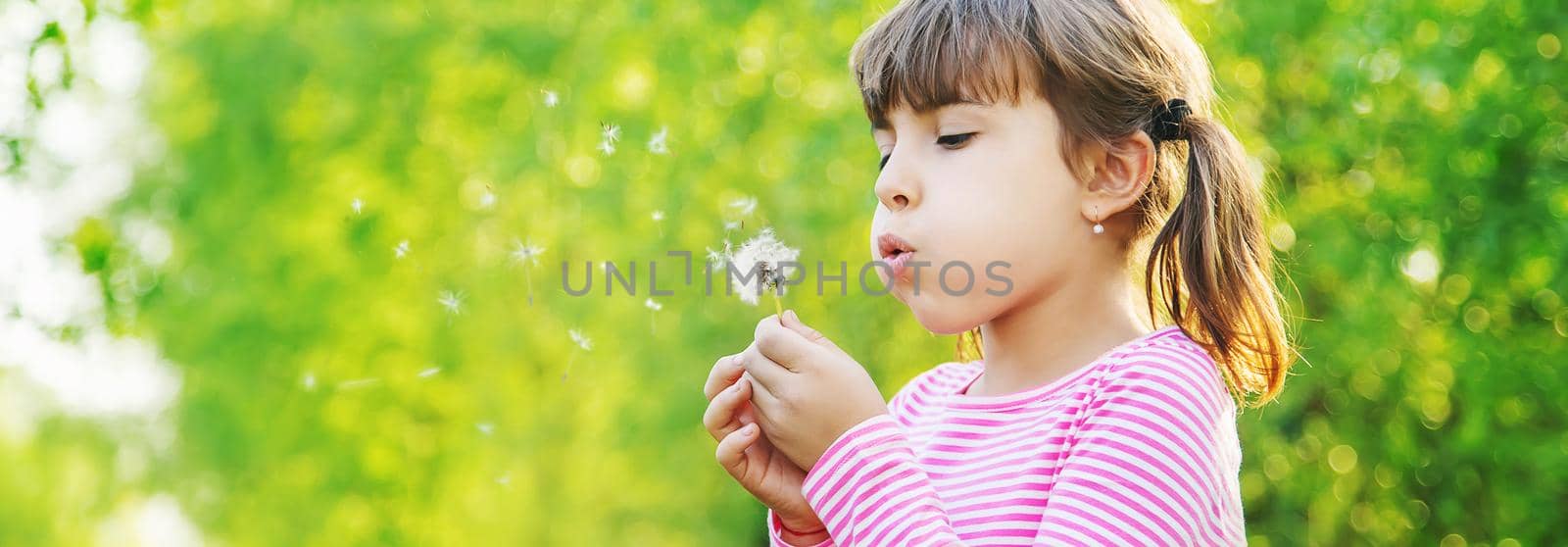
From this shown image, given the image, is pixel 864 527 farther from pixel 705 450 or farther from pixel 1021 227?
pixel 705 450

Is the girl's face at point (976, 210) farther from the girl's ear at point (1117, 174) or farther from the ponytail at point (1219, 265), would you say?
the ponytail at point (1219, 265)

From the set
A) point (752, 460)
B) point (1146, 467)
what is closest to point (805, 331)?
point (752, 460)

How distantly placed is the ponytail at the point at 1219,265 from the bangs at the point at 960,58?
0.21 m

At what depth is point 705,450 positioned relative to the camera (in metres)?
5.73

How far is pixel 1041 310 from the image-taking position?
1.46 metres

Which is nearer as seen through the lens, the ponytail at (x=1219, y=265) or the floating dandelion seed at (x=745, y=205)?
the ponytail at (x=1219, y=265)

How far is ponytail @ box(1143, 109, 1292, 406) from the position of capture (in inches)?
57.0

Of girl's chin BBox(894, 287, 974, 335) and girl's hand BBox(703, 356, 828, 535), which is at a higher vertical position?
girl's chin BBox(894, 287, 974, 335)

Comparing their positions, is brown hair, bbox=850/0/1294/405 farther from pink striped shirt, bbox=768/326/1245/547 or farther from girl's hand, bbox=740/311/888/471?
girl's hand, bbox=740/311/888/471

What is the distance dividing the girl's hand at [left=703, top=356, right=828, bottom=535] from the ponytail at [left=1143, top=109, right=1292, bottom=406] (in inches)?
17.9

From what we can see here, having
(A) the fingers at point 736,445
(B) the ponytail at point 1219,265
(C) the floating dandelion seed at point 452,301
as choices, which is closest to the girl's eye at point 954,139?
(B) the ponytail at point 1219,265

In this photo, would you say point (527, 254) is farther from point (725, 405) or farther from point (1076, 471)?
point (1076, 471)

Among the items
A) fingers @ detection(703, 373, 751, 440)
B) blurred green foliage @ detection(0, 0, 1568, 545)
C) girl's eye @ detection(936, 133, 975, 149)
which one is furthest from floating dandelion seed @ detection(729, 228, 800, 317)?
blurred green foliage @ detection(0, 0, 1568, 545)

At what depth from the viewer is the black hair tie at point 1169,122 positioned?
1482 mm
